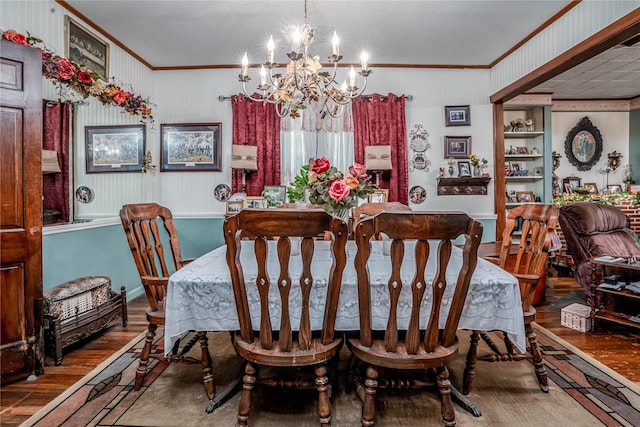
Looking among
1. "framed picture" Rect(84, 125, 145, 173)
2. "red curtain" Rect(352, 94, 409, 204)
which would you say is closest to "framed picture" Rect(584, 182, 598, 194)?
"red curtain" Rect(352, 94, 409, 204)

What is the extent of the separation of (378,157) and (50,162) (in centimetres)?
330

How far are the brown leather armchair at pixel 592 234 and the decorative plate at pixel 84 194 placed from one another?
4.82 metres

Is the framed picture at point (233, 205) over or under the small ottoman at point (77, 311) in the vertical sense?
over

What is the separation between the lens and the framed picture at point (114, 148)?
132 inches

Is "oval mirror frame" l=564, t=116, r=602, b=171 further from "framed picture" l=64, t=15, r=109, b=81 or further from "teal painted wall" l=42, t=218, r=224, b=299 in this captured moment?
"framed picture" l=64, t=15, r=109, b=81

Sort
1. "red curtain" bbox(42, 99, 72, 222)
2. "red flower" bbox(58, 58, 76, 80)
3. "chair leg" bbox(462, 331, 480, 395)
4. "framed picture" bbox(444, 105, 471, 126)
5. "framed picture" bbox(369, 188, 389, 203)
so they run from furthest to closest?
"framed picture" bbox(444, 105, 471, 126), "framed picture" bbox(369, 188, 389, 203), "red curtain" bbox(42, 99, 72, 222), "red flower" bbox(58, 58, 76, 80), "chair leg" bbox(462, 331, 480, 395)

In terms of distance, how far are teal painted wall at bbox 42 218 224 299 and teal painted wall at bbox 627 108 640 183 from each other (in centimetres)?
696

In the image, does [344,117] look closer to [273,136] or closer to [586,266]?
[273,136]

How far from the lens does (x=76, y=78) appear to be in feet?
8.66

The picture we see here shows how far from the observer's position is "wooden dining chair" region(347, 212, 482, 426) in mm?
1172

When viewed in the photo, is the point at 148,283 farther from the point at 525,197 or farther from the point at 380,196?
the point at 525,197

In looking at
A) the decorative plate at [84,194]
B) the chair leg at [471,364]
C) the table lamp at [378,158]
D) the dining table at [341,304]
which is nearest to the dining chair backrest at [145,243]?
the dining table at [341,304]

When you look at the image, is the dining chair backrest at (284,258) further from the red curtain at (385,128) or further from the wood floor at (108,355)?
the red curtain at (385,128)

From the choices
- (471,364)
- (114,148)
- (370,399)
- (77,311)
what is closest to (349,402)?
(370,399)
